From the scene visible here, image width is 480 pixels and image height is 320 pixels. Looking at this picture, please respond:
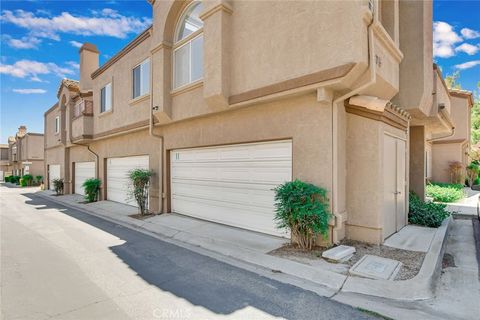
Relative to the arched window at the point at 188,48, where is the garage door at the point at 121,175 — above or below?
below

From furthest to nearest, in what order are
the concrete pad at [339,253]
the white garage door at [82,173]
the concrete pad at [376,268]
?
the white garage door at [82,173]
the concrete pad at [339,253]
the concrete pad at [376,268]

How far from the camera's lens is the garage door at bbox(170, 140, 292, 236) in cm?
696

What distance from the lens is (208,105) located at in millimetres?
7918

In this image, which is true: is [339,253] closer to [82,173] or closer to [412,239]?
[412,239]

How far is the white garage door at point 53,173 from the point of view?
22391 mm

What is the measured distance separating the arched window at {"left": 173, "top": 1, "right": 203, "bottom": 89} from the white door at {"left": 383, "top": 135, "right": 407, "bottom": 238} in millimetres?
5818

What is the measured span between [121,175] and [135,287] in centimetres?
1014

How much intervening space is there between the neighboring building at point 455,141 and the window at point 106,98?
65.7 ft

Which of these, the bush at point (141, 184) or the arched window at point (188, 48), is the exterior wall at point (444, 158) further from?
the bush at point (141, 184)

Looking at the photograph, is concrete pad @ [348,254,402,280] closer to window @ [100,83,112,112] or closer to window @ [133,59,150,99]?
window @ [133,59,150,99]

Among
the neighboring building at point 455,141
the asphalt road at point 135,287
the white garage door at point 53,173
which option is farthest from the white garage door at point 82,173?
the neighboring building at point 455,141

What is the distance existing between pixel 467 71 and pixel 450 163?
765 inches

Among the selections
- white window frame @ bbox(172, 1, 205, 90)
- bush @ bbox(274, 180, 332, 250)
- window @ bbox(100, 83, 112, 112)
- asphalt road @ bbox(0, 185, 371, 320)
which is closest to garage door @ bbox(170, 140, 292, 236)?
bush @ bbox(274, 180, 332, 250)

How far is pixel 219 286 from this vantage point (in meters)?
4.43
